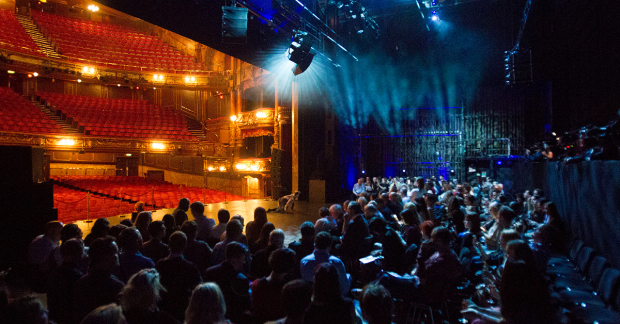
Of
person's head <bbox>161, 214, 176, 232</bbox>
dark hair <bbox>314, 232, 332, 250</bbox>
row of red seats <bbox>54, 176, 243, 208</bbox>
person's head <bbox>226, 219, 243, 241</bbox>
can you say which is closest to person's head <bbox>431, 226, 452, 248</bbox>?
dark hair <bbox>314, 232, 332, 250</bbox>

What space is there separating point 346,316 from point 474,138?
13430 millimetres

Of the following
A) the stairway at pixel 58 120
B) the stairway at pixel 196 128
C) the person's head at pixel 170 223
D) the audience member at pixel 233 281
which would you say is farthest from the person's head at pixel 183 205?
the stairway at pixel 196 128

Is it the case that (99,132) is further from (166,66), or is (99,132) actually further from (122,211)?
(122,211)

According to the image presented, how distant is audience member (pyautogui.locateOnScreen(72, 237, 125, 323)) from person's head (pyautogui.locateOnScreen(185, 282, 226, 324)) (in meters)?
1.01

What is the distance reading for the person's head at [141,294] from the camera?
6.74ft

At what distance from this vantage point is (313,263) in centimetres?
321

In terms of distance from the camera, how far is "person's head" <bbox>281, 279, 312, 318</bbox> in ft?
6.52

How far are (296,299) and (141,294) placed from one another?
0.97 meters

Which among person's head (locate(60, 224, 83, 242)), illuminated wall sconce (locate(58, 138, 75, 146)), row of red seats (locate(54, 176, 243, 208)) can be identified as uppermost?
illuminated wall sconce (locate(58, 138, 75, 146))

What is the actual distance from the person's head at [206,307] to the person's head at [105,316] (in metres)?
0.36

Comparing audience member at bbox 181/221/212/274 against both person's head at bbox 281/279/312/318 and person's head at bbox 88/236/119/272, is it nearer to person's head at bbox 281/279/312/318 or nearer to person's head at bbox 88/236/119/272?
person's head at bbox 88/236/119/272

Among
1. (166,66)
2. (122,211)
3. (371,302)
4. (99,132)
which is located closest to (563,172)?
(371,302)

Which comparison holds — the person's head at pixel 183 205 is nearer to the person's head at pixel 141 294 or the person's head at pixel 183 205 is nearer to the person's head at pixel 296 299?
the person's head at pixel 141 294

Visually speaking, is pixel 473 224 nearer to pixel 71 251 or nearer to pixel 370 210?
pixel 370 210
